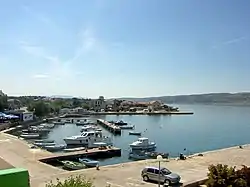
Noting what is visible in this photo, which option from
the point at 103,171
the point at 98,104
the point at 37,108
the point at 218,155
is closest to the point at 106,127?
the point at 37,108

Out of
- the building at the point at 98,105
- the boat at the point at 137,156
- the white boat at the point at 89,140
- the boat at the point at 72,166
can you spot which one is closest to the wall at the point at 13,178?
the boat at the point at 72,166

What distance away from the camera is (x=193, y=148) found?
5697 centimetres

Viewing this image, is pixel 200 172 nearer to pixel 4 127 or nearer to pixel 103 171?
pixel 103 171

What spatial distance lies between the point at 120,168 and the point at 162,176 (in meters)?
6.38

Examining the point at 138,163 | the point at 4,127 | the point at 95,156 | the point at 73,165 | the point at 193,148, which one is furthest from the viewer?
the point at 4,127

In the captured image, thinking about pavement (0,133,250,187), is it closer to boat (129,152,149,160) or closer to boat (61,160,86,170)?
boat (61,160,86,170)

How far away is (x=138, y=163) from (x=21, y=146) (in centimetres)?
1809

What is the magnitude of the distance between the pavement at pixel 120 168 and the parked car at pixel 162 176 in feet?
1.86

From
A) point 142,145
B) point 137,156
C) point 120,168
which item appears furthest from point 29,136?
point 120,168

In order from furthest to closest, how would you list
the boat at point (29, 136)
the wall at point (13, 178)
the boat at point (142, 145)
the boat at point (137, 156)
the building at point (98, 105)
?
the building at point (98, 105), the boat at point (29, 136), the boat at point (142, 145), the boat at point (137, 156), the wall at point (13, 178)

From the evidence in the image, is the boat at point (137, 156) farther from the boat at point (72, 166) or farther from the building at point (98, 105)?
the building at point (98, 105)

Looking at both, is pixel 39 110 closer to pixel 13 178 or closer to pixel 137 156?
pixel 137 156

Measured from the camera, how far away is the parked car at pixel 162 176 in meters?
22.2

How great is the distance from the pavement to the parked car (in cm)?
57
